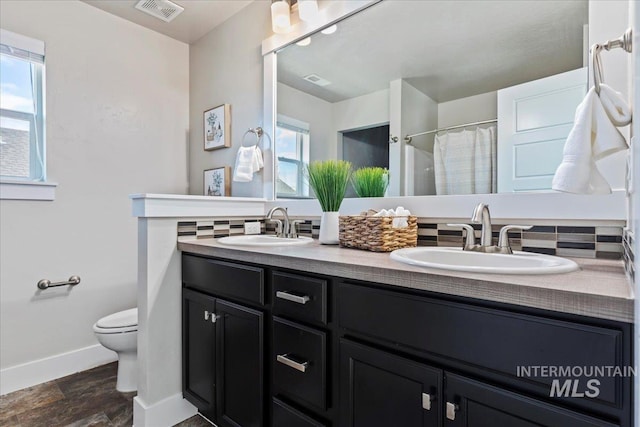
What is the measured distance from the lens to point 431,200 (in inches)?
56.4

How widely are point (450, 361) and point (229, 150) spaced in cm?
206

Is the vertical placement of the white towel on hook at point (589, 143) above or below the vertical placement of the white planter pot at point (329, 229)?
above

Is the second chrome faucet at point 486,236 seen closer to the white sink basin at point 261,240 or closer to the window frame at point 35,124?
the white sink basin at point 261,240

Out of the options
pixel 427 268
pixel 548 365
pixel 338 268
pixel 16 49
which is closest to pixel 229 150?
pixel 16 49

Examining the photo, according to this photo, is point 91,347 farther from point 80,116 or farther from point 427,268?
point 427,268

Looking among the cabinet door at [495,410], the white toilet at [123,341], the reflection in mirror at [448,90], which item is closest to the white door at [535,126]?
the reflection in mirror at [448,90]

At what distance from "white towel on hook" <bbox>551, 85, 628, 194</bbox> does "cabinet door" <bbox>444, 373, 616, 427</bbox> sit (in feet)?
1.63

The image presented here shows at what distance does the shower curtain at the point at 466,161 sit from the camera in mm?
1323

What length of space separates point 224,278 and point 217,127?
1.44 m

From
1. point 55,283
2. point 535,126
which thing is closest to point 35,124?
point 55,283

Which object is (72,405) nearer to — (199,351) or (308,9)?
(199,351)

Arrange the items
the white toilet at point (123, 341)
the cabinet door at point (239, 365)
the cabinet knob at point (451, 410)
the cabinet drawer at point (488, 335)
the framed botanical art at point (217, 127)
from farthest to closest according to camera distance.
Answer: the framed botanical art at point (217, 127)
the white toilet at point (123, 341)
the cabinet door at point (239, 365)
the cabinet knob at point (451, 410)
the cabinet drawer at point (488, 335)

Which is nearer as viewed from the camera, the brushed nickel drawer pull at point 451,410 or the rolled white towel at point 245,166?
the brushed nickel drawer pull at point 451,410

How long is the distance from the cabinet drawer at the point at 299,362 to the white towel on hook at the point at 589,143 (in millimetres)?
787
